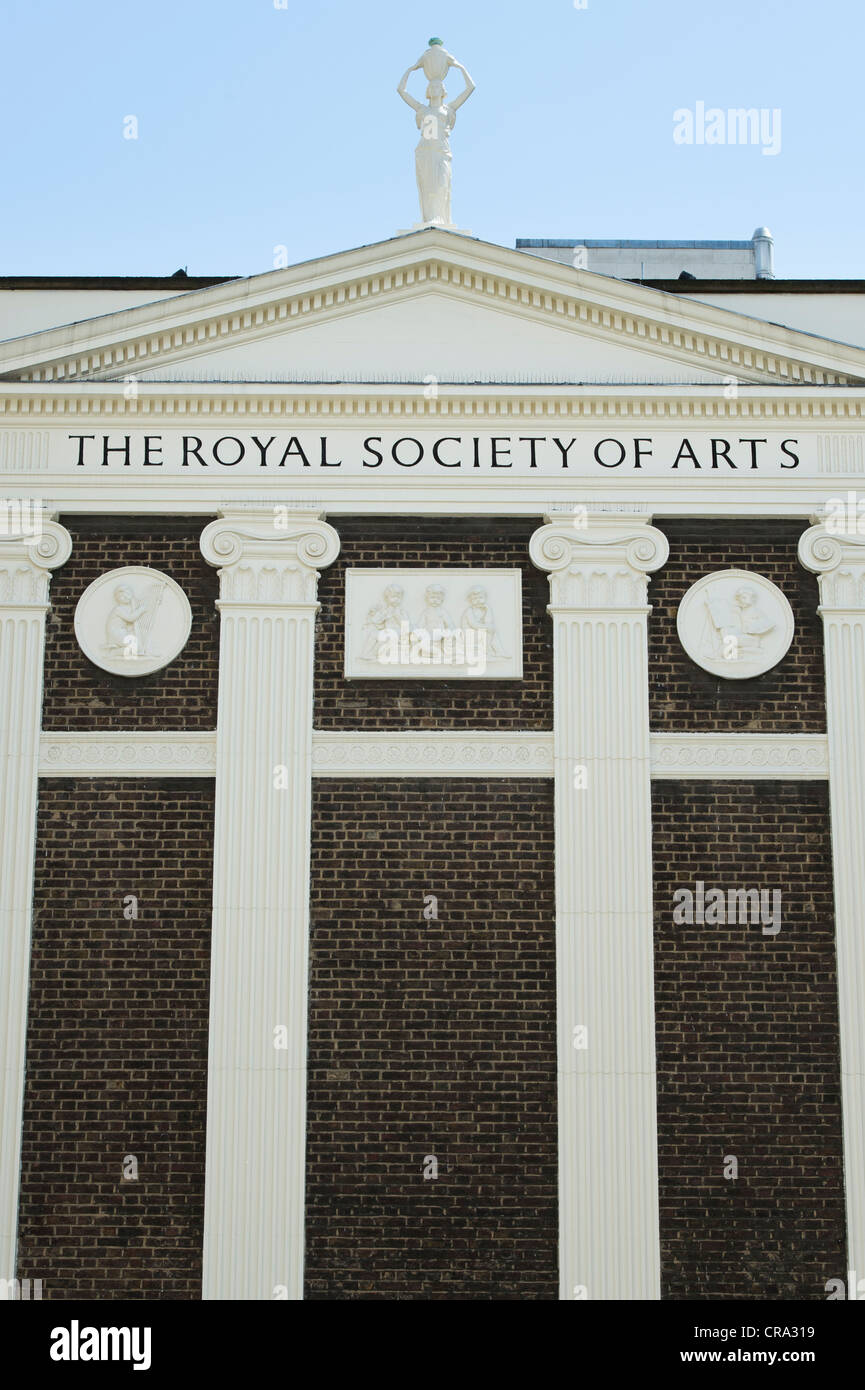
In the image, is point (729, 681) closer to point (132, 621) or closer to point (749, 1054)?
point (749, 1054)

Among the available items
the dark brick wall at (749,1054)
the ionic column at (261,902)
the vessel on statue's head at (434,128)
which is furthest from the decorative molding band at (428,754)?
the vessel on statue's head at (434,128)

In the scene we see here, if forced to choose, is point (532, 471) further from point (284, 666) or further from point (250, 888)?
point (250, 888)

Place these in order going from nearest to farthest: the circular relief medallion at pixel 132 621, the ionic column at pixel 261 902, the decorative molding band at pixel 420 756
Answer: the ionic column at pixel 261 902 → the decorative molding band at pixel 420 756 → the circular relief medallion at pixel 132 621

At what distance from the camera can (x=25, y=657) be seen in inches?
699

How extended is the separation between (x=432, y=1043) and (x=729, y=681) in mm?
4733

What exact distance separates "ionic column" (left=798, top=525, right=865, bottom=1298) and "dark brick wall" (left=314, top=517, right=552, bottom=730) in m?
2.88

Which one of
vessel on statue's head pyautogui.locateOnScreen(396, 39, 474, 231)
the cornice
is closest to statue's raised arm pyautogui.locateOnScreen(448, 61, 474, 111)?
vessel on statue's head pyautogui.locateOnScreen(396, 39, 474, 231)

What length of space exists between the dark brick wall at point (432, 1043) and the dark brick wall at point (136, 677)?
180 cm

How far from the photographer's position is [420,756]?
1752cm

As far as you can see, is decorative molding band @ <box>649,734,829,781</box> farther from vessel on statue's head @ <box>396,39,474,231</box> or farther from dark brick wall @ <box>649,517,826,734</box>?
vessel on statue's head @ <box>396,39,474,231</box>

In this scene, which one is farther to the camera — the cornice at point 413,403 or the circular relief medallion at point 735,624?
the cornice at point 413,403

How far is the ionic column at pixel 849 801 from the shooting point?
1669 cm

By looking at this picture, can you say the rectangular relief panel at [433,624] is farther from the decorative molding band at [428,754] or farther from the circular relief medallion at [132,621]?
the circular relief medallion at [132,621]

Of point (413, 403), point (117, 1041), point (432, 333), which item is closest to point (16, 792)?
point (117, 1041)
